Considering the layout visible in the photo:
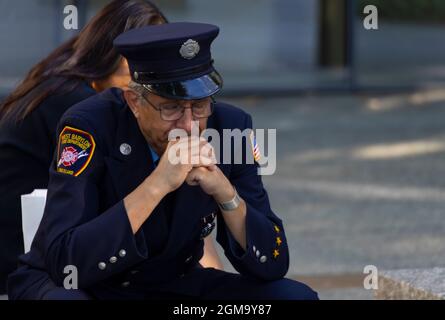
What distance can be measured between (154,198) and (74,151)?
283 millimetres

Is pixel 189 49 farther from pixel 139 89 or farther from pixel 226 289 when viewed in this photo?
pixel 226 289

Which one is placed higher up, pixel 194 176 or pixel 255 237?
pixel 194 176

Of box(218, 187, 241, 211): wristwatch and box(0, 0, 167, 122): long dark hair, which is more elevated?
box(0, 0, 167, 122): long dark hair

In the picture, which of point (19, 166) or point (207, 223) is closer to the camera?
point (207, 223)

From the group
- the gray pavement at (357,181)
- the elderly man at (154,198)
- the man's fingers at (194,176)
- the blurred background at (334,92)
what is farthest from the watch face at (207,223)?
the blurred background at (334,92)

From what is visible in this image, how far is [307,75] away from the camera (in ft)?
37.1

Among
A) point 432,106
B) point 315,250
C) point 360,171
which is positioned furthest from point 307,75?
point 315,250

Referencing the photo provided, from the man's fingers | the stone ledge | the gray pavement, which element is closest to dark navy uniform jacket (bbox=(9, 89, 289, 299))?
the man's fingers

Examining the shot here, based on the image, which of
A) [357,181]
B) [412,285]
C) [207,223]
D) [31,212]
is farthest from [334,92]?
[207,223]

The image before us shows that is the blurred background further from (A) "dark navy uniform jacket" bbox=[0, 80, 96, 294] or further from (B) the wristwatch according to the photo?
(B) the wristwatch

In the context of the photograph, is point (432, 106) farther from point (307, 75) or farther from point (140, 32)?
point (140, 32)

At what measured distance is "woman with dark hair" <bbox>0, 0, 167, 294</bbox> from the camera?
3832 millimetres

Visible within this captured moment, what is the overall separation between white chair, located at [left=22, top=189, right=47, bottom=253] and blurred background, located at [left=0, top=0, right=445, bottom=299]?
2947mm

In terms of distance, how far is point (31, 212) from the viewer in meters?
3.52
